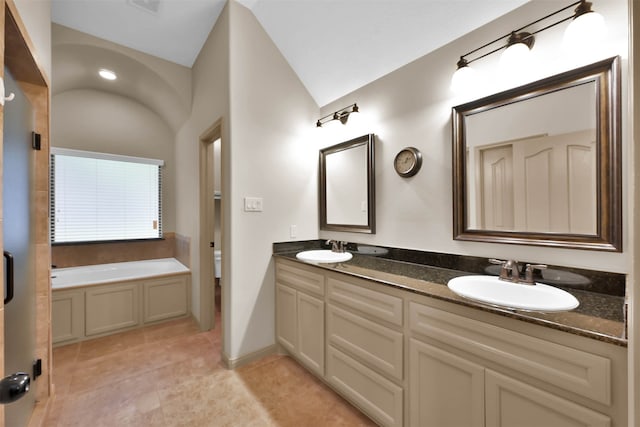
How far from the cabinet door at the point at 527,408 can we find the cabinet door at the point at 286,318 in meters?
1.36

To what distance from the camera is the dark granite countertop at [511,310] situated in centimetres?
80

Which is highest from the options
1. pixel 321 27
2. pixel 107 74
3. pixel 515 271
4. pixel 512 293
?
pixel 107 74

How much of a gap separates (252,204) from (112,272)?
7.85 ft

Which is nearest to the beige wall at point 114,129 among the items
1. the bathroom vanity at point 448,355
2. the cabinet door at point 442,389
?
the bathroom vanity at point 448,355

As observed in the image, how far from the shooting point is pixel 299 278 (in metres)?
1.98

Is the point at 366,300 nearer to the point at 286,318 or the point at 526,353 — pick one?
the point at 526,353

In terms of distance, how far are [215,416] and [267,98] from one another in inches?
94.9

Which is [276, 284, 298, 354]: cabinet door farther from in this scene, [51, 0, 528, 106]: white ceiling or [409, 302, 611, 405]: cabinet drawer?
[51, 0, 528, 106]: white ceiling

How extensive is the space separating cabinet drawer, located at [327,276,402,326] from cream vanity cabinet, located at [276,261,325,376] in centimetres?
14

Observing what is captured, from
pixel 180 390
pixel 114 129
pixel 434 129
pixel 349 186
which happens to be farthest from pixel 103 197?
pixel 434 129

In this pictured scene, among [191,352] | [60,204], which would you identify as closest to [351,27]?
[191,352]

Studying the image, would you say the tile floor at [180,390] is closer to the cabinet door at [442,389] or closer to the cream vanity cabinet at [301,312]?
the cream vanity cabinet at [301,312]

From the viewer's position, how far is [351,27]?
1.90 metres

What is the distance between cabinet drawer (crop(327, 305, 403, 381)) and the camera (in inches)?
52.4
